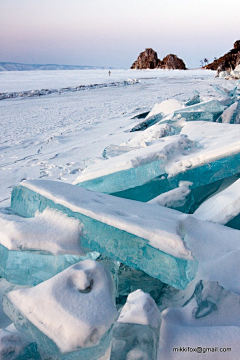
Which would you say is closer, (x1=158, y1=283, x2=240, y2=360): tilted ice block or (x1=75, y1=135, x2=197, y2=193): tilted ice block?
(x1=158, y1=283, x2=240, y2=360): tilted ice block

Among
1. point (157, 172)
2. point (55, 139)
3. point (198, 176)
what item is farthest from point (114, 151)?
point (55, 139)

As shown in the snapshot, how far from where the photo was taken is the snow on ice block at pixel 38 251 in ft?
3.32

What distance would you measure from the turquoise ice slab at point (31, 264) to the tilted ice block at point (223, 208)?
55 centimetres

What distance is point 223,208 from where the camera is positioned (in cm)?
133

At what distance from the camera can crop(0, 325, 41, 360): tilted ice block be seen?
0.78 m

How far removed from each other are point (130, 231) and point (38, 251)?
1.01 ft

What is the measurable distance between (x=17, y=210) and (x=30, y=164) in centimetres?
151

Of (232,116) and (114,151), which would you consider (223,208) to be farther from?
(232,116)

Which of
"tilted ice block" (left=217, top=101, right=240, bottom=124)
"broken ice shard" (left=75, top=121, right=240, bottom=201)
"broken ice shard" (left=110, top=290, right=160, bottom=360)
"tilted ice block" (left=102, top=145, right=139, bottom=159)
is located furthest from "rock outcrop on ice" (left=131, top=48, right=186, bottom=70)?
"broken ice shard" (left=110, top=290, right=160, bottom=360)

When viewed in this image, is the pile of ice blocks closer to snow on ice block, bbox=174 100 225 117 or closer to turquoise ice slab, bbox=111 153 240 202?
turquoise ice slab, bbox=111 153 240 202

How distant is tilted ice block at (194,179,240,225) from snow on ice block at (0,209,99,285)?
0.55 m

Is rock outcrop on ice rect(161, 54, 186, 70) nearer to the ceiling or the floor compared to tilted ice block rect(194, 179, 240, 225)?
nearer to the ceiling

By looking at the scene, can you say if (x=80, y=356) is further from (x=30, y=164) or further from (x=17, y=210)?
(x=30, y=164)

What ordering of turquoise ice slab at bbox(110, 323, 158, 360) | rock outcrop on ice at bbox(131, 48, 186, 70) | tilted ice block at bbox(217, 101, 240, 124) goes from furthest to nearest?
1. rock outcrop on ice at bbox(131, 48, 186, 70)
2. tilted ice block at bbox(217, 101, 240, 124)
3. turquoise ice slab at bbox(110, 323, 158, 360)
